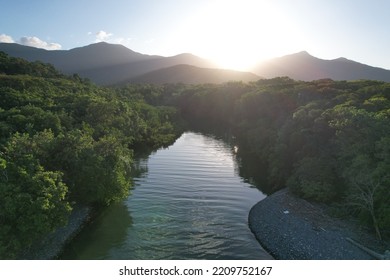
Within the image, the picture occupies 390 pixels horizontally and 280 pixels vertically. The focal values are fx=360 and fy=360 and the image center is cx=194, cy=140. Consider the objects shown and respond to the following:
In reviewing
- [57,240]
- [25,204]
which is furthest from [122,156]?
[25,204]

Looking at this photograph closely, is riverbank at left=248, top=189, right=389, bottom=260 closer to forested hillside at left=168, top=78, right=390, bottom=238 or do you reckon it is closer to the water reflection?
forested hillside at left=168, top=78, right=390, bottom=238

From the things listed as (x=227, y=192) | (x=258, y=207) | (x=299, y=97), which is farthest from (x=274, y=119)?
(x=258, y=207)

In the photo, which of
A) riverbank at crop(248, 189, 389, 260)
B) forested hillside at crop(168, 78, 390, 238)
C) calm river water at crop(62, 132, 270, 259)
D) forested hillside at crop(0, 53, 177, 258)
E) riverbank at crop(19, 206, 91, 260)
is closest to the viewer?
forested hillside at crop(0, 53, 177, 258)

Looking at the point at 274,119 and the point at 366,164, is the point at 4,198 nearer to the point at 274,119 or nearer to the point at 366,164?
the point at 366,164

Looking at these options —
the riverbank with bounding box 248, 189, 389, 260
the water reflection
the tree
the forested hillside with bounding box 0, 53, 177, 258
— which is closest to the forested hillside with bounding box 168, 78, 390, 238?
the riverbank with bounding box 248, 189, 389, 260

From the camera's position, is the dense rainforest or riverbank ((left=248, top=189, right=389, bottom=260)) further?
riverbank ((left=248, top=189, right=389, bottom=260))

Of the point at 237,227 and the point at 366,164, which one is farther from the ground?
the point at 366,164

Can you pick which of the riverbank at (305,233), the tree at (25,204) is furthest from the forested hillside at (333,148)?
the tree at (25,204)
